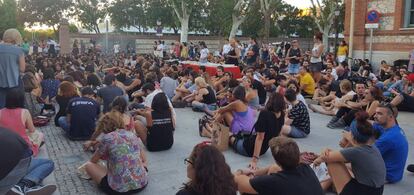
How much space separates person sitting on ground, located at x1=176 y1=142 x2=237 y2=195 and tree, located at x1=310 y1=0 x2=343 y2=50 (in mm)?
37028

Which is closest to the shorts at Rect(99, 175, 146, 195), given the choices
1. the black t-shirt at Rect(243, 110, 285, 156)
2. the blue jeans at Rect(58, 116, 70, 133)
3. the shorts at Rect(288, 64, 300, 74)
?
the black t-shirt at Rect(243, 110, 285, 156)

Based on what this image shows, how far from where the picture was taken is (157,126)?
7.45 m

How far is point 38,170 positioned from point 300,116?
497 cm

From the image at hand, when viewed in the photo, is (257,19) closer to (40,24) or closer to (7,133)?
(40,24)

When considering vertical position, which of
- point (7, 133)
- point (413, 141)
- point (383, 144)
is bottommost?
point (413, 141)

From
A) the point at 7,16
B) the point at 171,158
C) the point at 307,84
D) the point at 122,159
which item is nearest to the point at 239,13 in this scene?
the point at 307,84

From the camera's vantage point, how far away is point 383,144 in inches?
221

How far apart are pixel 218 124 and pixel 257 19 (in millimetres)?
39548

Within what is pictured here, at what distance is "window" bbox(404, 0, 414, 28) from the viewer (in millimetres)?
19031

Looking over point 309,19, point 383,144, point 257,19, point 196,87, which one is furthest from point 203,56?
point 309,19

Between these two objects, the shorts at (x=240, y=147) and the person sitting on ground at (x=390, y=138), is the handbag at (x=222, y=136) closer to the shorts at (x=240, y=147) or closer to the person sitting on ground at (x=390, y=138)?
the shorts at (x=240, y=147)

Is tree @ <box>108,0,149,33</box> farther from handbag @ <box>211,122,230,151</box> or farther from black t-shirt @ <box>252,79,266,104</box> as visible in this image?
handbag @ <box>211,122,230,151</box>

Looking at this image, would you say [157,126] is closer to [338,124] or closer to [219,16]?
[338,124]

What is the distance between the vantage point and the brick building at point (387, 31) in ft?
62.7
